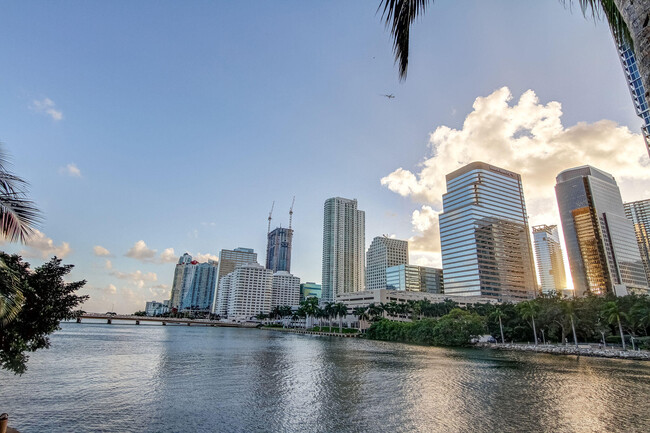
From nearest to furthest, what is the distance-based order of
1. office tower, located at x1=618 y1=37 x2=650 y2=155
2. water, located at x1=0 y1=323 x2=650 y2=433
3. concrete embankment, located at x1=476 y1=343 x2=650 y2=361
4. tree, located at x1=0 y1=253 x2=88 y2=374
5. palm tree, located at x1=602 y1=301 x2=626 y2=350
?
tree, located at x1=0 y1=253 x2=88 y2=374 < water, located at x1=0 y1=323 x2=650 y2=433 < concrete embankment, located at x1=476 y1=343 x2=650 y2=361 < palm tree, located at x1=602 y1=301 x2=626 y2=350 < office tower, located at x1=618 y1=37 x2=650 y2=155

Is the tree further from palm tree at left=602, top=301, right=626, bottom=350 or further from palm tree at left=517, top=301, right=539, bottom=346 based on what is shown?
palm tree at left=517, top=301, right=539, bottom=346

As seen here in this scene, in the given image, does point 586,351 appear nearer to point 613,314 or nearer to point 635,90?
point 613,314

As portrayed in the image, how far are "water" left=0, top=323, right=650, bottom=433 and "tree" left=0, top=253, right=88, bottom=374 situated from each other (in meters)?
8.05

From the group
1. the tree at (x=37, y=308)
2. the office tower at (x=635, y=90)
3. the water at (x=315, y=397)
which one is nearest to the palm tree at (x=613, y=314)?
the water at (x=315, y=397)

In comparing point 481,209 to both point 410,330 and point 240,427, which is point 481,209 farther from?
point 240,427

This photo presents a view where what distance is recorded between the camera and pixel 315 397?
31.2 meters

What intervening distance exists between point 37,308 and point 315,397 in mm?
22687

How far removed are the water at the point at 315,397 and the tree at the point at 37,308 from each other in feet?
26.4

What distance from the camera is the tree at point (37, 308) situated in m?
16.3

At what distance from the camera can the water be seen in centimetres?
2339

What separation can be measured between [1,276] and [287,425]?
1974 centimetres

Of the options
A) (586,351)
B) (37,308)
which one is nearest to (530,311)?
(586,351)

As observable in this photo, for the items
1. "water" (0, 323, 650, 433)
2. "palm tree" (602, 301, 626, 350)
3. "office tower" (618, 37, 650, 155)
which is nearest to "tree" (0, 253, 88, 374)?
"water" (0, 323, 650, 433)

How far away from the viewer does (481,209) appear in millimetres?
198750
